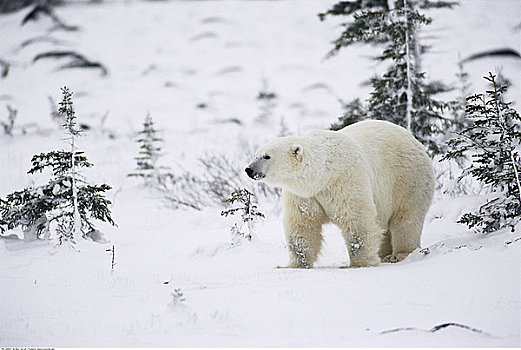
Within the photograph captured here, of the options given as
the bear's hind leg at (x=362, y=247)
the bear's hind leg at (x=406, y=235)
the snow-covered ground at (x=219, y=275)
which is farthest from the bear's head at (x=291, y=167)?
the bear's hind leg at (x=406, y=235)

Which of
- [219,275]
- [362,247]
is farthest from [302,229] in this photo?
[219,275]

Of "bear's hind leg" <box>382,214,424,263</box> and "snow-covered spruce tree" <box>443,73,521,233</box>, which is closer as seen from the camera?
"snow-covered spruce tree" <box>443,73,521,233</box>

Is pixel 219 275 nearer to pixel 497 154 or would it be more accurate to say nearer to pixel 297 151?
pixel 297 151

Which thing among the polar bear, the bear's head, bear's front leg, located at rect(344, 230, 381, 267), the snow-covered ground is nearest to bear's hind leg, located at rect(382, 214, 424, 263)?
the polar bear

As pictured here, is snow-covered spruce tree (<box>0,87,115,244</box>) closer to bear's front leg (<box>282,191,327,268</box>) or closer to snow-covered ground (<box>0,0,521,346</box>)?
snow-covered ground (<box>0,0,521,346</box>)

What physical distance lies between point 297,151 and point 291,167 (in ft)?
0.49

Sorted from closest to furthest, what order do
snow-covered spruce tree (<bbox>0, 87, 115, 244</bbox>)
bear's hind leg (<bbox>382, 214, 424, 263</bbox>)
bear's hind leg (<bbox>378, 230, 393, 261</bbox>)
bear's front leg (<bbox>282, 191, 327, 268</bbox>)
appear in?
bear's front leg (<bbox>282, 191, 327, 268</bbox>)
bear's hind leg (<bbox>382, 214, 424, 263</bbox>)
snow-covered spruce tree (<bbox>0, 87, 115, 244</bbox>)
bear's hind leg (<bbox>378, 230, 393, 261</bbox>)

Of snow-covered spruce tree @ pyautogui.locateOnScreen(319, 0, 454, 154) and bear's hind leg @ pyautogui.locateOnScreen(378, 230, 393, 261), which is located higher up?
snow-covered spruce tree @ pyautogui.locateOnScreen(319, 0, 454, 154)

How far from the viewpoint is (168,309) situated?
2.28 m

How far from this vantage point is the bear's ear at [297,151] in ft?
12.1

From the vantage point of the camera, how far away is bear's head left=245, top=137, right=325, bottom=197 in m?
3.67

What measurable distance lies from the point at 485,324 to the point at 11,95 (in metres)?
19.3

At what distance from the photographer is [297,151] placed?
3715mm

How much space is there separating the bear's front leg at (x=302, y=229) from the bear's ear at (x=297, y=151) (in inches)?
15.1
